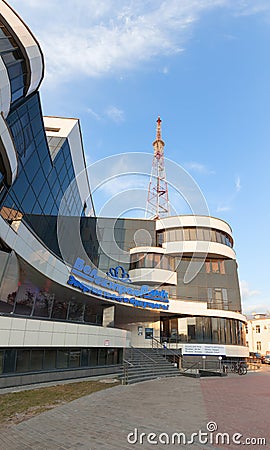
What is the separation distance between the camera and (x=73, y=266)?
22391 millimetres

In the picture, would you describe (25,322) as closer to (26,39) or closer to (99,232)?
(26,39)

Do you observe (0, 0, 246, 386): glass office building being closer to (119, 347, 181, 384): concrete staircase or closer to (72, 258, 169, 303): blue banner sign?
(72, 258, 169, 303): blue banner sign

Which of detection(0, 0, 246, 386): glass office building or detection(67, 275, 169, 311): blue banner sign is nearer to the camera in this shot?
detection(0, 0, 246, 386): glass office building

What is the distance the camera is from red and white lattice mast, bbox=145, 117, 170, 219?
1966 inches

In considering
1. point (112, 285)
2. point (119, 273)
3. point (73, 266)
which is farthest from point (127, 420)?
point (119, 273)

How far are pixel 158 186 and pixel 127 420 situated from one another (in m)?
45.0

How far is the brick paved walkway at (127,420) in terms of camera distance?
708cm

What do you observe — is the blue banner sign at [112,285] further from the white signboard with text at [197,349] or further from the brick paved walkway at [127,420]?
the brick paved walkway at [127,420]

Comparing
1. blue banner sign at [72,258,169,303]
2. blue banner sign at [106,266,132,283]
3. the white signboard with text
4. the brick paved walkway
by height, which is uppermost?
blue banner sign at [106,266,132,283]

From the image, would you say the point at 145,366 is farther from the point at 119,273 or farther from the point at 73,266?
the point at 119,273

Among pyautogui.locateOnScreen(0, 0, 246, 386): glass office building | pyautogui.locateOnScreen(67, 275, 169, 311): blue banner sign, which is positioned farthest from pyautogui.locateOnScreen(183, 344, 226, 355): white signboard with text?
pyautogui.locateOnScreen(67, 275, 169, 311): blue banner sign

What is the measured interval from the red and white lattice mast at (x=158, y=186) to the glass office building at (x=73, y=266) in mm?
8464

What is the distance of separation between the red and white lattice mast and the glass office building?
27.8ft

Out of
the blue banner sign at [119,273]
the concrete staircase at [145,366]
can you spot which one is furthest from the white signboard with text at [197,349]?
the blue banner sign at [119,273]
